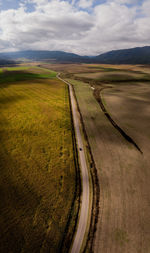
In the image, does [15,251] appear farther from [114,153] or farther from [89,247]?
[114,153]

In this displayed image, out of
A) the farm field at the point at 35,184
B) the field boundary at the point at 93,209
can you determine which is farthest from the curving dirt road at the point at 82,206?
the farm field at the point at 35,184

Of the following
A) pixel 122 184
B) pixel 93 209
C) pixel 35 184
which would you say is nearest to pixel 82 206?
pixel 93 209

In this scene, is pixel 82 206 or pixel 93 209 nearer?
pixel 93 209

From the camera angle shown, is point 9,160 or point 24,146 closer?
point 9,160

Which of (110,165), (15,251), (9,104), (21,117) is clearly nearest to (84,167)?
(110,165)

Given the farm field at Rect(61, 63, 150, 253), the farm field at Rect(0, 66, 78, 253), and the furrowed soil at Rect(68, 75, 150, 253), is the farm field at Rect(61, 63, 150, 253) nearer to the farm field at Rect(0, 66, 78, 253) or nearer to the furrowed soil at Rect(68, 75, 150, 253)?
the furrowed soil at Rect(68, 75, 150, 253)

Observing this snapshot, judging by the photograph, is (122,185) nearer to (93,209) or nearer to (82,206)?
(93,209)

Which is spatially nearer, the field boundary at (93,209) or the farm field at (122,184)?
the field boundary at (93,209)

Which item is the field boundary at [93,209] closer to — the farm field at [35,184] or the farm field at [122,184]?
the farm field at [122,184]
